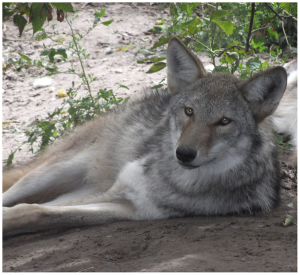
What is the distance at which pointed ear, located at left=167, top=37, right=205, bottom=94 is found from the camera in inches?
131

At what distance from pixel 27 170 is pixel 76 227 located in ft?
4.31

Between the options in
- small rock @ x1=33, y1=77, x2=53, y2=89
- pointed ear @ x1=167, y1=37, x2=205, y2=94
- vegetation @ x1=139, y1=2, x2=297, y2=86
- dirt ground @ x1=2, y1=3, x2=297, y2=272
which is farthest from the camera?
small rock @ x1=33, y1=77, x2=53, y2=89

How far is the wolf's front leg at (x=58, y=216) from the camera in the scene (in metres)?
3.40

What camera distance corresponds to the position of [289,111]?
5188 mm

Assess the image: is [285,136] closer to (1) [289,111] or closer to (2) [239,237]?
(1) [289,111]

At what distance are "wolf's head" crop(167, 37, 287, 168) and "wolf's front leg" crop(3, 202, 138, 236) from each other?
80 cm

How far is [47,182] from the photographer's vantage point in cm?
425

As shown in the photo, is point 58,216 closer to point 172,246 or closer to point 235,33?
point 172,246

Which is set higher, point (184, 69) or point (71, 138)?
point (184, 69)

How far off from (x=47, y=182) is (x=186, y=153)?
1.89 m

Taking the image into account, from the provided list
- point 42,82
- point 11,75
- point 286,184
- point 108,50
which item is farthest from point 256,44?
point 11,75

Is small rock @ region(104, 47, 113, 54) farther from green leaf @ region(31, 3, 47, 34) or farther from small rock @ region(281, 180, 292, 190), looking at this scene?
green leaf @ region(31, 3, 47, 34)

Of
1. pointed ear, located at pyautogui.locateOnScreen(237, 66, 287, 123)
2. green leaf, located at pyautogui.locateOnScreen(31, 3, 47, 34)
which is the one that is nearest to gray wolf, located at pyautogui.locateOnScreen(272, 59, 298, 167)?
pointed ear, located at pyautogui.locateOnScreen(237, 66, 287, 123)

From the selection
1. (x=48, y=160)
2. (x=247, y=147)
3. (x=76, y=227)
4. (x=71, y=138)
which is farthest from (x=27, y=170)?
(x=247, y=147)
